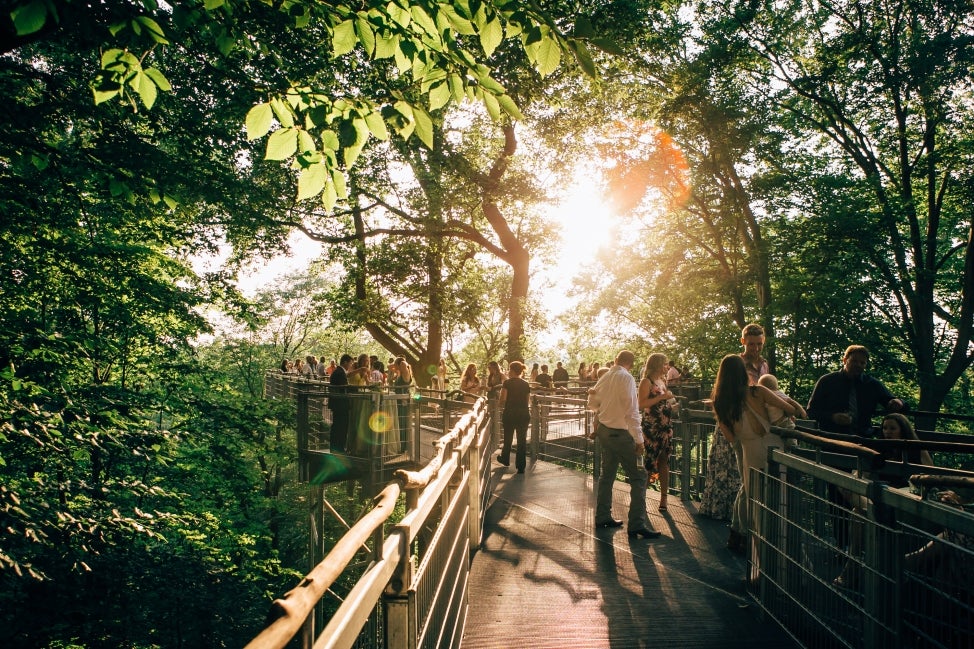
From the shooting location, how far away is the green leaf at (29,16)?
2965mm

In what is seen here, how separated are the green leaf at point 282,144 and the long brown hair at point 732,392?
4.48m

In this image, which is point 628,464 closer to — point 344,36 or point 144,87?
point 344,36

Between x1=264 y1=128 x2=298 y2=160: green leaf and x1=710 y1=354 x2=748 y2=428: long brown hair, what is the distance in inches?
176

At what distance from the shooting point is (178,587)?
315 inches

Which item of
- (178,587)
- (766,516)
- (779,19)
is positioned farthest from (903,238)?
(178,587)

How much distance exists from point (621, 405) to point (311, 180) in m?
4.80

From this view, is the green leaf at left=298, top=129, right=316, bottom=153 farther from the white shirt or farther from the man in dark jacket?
the man in dark jacket

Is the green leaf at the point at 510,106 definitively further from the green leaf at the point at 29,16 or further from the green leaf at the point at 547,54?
the green leaf at the point at 29,16

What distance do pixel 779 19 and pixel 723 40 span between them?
2233 mm

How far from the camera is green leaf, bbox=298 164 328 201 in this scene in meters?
3.35

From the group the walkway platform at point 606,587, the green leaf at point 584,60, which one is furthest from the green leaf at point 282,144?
the walkway platform at point 606,587

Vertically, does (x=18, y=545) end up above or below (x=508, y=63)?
below

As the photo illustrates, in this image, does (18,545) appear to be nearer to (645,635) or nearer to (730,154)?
(645,635)

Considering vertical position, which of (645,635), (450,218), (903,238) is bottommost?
(645,635)
